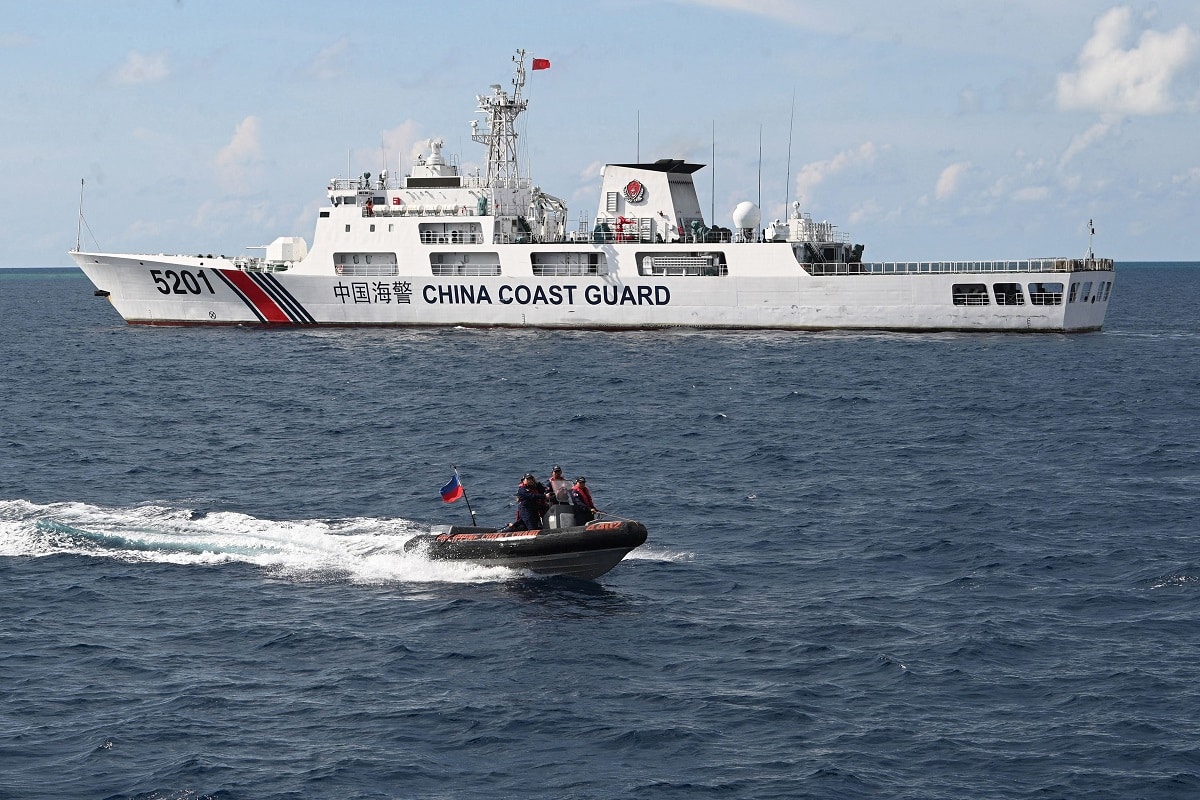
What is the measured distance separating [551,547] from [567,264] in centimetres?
4796

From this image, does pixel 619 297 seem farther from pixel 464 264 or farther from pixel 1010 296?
pixel 1010 296

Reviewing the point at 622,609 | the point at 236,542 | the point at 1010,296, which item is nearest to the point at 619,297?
the point at 1010,296

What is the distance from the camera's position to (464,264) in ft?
238

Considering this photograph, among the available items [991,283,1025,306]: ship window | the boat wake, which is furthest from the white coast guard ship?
the boat wake

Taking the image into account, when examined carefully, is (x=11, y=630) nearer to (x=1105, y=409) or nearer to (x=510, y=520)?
(x=510, y=520)

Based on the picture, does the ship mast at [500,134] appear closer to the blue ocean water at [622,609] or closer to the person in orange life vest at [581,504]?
the blue ocean water at [622,609]

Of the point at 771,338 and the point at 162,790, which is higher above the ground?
the point at 771,338

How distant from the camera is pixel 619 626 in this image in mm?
22109

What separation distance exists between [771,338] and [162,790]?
54.4 meters

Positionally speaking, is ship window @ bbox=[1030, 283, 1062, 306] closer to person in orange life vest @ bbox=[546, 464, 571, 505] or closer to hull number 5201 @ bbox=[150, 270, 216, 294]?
hull number 5201 @ bbox=[150, 270, 216, 294]

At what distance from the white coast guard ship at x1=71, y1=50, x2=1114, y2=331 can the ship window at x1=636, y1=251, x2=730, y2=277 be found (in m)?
0.08

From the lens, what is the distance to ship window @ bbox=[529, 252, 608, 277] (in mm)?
71062

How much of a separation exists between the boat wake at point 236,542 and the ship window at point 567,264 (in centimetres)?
4306

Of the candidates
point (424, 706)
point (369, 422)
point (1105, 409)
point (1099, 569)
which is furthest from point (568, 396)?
point (424, 706)
